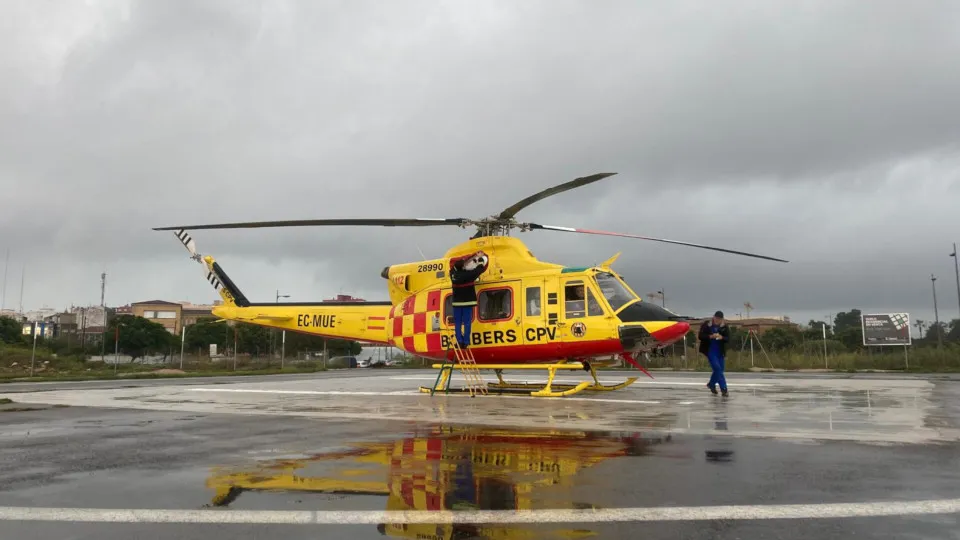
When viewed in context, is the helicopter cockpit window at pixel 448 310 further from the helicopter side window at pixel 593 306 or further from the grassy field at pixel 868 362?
the grassy field at pixel 868 362

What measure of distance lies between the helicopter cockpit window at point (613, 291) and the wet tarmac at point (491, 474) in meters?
3.69

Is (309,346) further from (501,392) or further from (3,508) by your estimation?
(3,508)

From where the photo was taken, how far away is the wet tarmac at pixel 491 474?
12.4 feet

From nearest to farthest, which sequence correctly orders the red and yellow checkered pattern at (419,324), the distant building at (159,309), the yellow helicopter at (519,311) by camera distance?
the yellow helicopter at (519,311) < the red and yellow checkered pattern at (419,324) < the distant building at (159,309)

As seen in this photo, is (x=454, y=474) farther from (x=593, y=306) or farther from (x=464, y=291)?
(x=464, y=291)

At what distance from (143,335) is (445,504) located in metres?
69.0

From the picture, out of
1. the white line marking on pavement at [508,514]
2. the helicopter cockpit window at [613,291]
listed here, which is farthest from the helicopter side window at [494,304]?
the white line marking on pavement at [508,514]

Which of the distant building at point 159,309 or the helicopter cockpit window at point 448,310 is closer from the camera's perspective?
the helicopter cockpit window at point 448,310

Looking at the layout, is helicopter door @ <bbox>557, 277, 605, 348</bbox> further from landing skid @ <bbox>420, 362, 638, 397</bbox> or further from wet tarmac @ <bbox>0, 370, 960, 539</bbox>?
wet tarmac @ <bbox>0, 370, 960, 539</bbox>

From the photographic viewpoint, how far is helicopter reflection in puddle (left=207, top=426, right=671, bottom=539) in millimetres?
4176

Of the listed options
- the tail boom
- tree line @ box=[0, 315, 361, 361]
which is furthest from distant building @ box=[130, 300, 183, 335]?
the tail boom

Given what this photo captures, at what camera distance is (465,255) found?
48.8ft

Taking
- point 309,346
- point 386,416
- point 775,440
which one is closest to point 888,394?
point 775,440

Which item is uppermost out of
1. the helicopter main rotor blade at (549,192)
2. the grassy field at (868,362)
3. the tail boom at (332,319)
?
the helicopter main rotor blade at (549,192)
